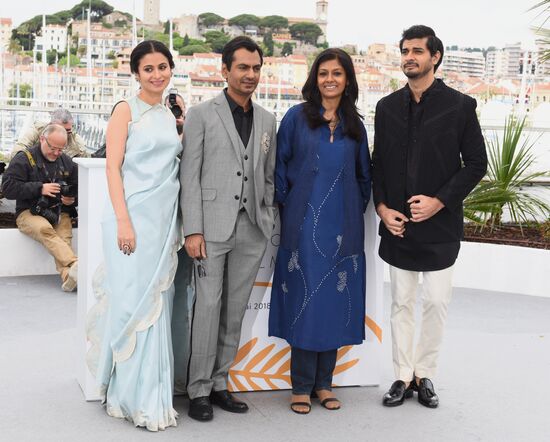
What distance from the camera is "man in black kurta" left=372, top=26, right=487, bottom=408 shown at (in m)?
3.36

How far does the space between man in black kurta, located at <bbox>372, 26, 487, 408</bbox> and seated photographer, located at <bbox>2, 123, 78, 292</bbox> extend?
269 centimetres

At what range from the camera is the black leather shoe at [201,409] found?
326 centimetres

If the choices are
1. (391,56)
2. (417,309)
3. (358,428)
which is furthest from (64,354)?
(391,56)

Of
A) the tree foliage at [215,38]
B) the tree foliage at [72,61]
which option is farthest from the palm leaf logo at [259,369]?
the tree foliage at [215,38]

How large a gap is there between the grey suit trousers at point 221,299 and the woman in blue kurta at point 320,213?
0.59ft

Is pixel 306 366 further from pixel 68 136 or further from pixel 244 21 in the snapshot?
pixel 244 21

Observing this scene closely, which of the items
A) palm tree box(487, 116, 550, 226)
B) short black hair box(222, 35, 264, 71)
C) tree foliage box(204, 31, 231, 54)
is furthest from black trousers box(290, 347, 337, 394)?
tree foliage box(204, 31, 231, 54)

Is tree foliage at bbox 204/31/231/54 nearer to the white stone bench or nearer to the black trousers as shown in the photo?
the white stone bench

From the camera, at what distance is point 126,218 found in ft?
10.1

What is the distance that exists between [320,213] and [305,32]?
113 metres

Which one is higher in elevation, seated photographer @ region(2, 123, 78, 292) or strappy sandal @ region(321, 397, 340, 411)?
seated photographer @ region(2, 123, 78, 292)

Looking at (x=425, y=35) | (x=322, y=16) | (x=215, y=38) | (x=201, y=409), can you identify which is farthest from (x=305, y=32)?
(x=201, y=409)

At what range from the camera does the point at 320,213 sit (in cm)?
332

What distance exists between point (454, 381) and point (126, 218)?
1.75 m
